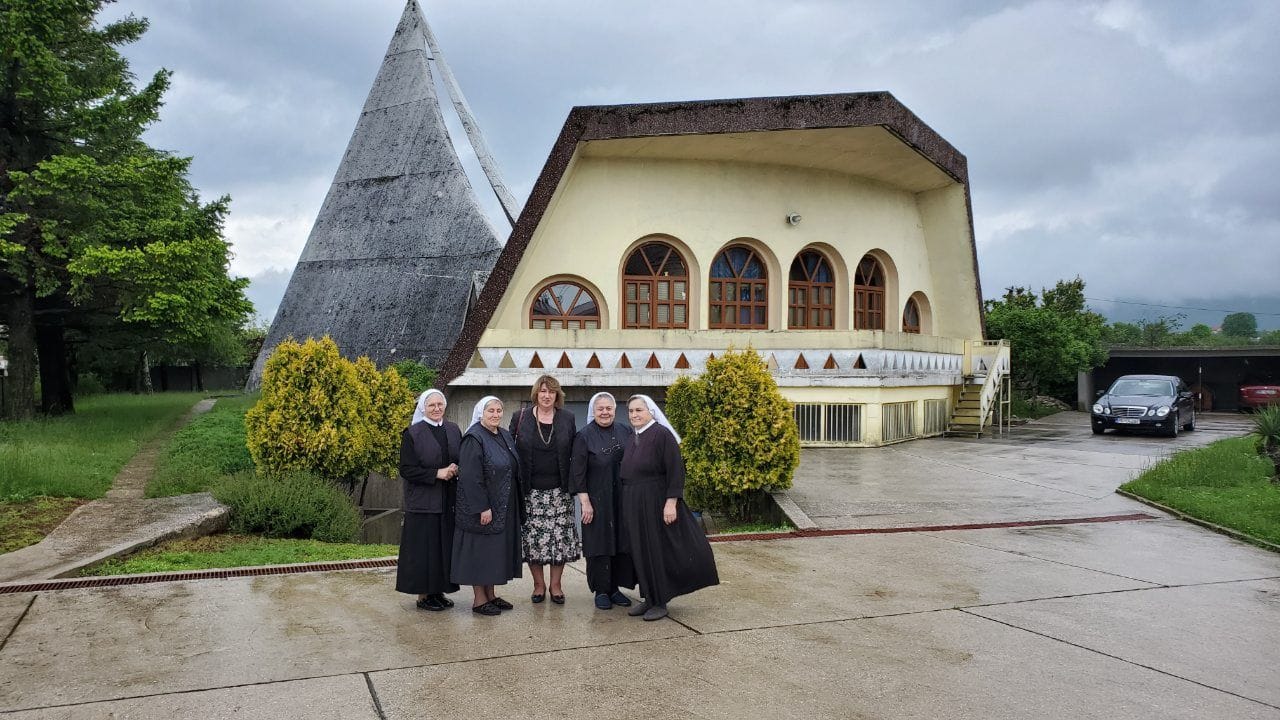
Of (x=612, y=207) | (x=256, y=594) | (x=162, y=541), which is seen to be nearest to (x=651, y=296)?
(x=612, y=207)

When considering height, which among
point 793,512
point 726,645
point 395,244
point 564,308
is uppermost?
point 395,244

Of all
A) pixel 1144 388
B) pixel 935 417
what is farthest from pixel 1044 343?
pixel 935 417

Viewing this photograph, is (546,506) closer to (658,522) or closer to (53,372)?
(658,522)

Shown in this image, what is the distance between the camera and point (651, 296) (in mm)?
19219

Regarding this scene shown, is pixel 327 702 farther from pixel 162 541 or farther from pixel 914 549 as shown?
pixel 914 549

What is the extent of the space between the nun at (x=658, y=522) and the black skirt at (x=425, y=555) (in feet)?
4.54

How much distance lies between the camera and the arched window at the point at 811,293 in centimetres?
2017

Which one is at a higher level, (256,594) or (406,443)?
(406,443)

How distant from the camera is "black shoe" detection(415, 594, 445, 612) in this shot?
20.7 feet

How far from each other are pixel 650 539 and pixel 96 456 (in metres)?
11.2

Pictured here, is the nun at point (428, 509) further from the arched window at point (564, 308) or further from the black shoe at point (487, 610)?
the arched window at point (564, 308)

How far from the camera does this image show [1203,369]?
3725cm

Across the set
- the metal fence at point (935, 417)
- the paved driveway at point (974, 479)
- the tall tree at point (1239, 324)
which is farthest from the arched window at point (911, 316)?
the tall tree at point (1239, 324)

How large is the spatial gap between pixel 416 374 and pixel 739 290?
308 inches
